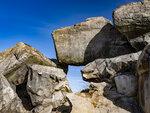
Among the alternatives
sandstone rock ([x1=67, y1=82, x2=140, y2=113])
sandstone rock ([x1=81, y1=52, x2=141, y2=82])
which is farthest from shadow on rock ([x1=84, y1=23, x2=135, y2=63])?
sandstone rock ([x1=67, y1=82, x2=140, y2=113])

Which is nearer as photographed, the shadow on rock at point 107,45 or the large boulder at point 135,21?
the large boulder at point 135,21

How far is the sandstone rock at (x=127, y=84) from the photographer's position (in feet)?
15.4

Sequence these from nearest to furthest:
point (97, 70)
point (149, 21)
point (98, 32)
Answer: point (149, 21), point (97, 70), point (98, 32)

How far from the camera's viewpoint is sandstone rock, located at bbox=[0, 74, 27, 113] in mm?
6555

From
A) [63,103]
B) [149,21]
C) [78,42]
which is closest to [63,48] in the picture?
[78,42]

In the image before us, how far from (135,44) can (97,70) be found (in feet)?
6.42

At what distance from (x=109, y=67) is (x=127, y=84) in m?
1.48

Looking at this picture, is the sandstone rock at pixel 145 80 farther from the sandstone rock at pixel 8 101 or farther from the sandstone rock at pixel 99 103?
the sandstone rock at pixel 8 101

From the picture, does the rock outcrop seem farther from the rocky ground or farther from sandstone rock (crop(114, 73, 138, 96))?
sandstone rock (crop(114, 73, 138, 96))

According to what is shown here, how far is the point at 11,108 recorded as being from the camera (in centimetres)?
661

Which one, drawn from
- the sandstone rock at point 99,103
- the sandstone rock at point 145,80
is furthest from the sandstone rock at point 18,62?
the sandstone rock at point 145,80

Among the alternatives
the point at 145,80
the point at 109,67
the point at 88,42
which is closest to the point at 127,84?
the point at 145,80

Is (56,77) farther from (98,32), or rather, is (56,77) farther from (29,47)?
(98,32)

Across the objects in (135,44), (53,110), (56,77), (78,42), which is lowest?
(53,110)
